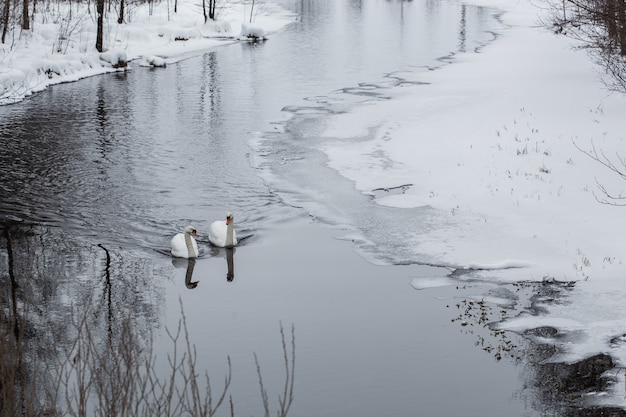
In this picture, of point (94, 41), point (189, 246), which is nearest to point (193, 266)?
point (189, 246)

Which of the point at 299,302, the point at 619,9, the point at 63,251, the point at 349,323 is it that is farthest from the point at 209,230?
the point at 619,9

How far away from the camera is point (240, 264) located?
12.9 metres

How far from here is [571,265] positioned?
12.5m

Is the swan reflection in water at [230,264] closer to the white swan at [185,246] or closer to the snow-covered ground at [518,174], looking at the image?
the white swan at [185,246]

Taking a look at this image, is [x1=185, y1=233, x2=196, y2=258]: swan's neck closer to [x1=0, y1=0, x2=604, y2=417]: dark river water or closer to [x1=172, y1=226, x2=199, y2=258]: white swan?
[x1=172, y1=226, x2=199, y2=258]: white swan

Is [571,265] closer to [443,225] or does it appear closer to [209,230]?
[443,225]

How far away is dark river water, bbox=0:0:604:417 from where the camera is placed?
9.16m

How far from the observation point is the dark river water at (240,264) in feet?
30.0

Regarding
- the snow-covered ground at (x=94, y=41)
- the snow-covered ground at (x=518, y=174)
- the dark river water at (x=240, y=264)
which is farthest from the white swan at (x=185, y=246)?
the snow-covered ground at (x=94, y=41)

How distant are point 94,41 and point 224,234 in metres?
23.7

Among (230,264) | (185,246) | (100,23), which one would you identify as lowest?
(230,264)

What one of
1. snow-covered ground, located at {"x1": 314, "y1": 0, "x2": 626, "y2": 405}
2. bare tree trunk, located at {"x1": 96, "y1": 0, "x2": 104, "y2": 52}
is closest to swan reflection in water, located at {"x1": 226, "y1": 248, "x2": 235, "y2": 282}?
snow-covered ground, located at {"x1": 314, "y1": 0, "x2": 626, "y2": 405}

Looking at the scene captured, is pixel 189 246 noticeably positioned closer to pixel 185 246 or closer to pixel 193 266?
pixel 185 246

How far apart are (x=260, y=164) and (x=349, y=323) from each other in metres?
8.56
